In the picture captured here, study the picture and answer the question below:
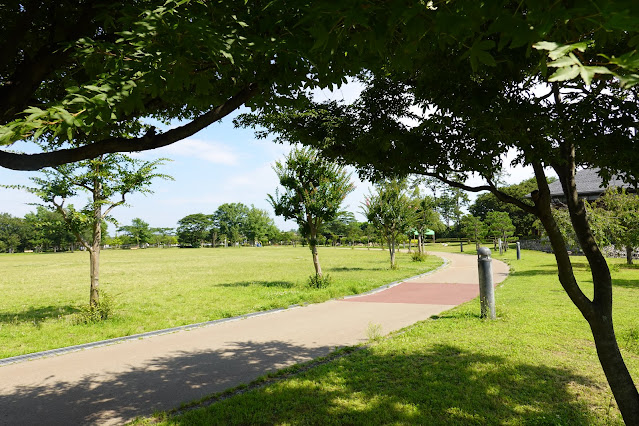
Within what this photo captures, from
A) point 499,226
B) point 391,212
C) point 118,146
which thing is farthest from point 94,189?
point 499,226

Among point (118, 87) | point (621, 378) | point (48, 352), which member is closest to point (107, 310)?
point (48, 352)

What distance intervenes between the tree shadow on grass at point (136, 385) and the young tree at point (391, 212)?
1651 centimetres

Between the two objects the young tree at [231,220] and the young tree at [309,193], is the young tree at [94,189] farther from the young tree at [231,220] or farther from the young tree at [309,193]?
the young tree at [231,220]

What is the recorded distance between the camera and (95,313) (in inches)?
362

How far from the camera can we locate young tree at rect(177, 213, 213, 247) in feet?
371

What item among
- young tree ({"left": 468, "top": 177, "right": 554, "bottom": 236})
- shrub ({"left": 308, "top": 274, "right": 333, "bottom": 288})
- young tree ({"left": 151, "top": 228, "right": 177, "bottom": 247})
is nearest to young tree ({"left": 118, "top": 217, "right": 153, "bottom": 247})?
young tree ({"left": 151, "top": 228, "right": 177, "bottom": 247})

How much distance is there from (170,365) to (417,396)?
153 inches

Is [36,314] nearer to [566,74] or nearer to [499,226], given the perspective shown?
[566,74]

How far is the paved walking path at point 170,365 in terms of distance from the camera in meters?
4.64

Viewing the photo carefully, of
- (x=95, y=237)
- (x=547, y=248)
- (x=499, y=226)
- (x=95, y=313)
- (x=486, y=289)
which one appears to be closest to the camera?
(x=486, y=289)

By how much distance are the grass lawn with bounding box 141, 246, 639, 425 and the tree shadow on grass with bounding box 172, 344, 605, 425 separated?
0.5 inches

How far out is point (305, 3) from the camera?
84.7 inches

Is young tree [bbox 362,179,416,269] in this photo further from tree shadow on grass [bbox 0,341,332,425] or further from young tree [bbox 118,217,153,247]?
young tree [bbox 118,217,153,247]

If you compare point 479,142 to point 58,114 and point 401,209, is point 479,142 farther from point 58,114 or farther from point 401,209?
point 401,209
